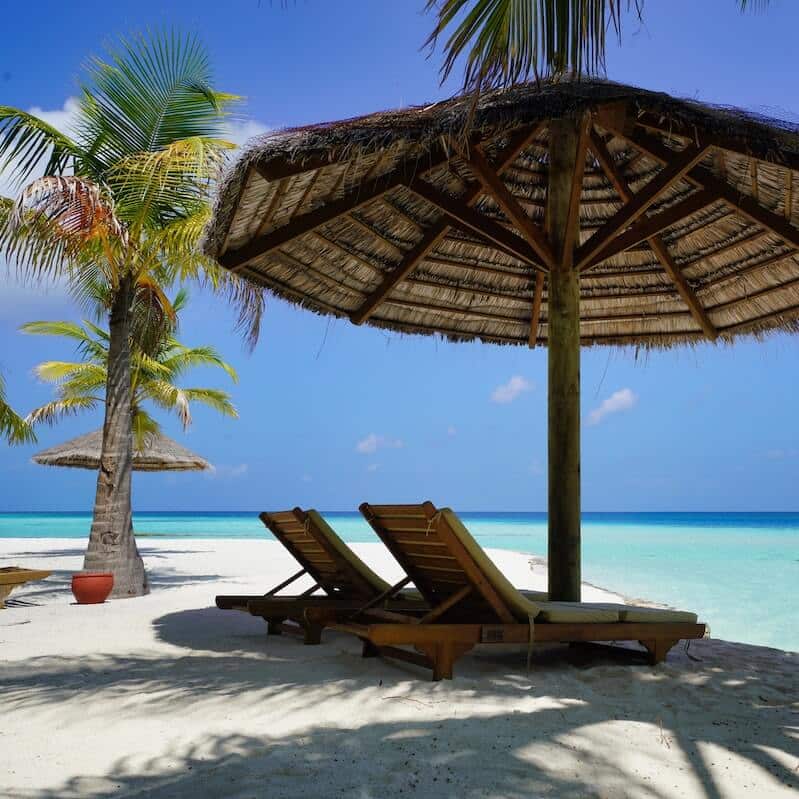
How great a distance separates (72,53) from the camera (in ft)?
26.5

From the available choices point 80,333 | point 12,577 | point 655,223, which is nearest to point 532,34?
point 655,223

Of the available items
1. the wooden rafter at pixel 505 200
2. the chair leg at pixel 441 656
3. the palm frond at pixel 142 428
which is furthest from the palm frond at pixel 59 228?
the palm frond at pixel 142 428

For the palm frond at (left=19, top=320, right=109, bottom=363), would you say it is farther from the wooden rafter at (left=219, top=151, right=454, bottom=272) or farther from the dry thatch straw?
the wooden rafter at (left=219, top=151, right=454, bottom=272)

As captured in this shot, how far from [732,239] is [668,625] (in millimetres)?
3063

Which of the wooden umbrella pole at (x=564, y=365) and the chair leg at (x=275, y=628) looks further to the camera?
the chair leg at (x=275, y=628)

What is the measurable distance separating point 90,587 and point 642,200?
5.30 meters

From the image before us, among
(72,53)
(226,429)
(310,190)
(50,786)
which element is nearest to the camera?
(50,786)

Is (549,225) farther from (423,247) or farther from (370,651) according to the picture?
(370,651)

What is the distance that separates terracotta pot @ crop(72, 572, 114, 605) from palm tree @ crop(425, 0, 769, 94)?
20.7 ft

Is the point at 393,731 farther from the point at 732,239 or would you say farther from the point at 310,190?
the point at 732,239

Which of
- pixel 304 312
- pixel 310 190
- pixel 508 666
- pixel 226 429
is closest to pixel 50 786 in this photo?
pixel 508 666

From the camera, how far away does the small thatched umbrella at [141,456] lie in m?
15.1

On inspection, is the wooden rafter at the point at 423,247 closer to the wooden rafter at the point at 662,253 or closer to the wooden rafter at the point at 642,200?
the wooden rafter at the point at 662,253

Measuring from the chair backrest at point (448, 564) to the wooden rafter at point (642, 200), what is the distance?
2069mm
